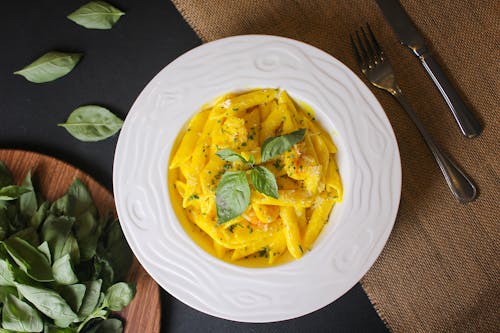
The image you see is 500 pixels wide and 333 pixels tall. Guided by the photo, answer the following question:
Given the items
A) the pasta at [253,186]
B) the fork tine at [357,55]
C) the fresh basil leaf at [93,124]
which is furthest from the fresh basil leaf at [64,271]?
the fork tine at [357,55]

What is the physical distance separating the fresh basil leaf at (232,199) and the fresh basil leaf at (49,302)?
679 mm

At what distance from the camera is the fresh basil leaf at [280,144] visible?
1575 mm

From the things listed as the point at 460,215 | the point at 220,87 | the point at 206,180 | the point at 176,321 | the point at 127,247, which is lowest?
the point at 176,321

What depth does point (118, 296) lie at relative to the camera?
1906mm

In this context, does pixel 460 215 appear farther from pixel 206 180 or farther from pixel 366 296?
pixel 206 180

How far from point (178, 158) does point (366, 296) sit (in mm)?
956

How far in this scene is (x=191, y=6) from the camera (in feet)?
7.10

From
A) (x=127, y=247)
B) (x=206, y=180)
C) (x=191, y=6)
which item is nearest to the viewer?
(x=206, y=180)

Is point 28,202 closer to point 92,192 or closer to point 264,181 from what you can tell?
point 92,192

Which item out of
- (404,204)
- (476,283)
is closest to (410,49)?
(404,204)

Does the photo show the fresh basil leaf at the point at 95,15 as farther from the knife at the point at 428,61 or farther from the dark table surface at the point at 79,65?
the knife at the point at 428,61

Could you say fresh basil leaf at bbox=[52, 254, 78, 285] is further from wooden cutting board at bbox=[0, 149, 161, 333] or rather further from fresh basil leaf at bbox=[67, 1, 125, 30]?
fresh basil leaf at bbox=[67, 1, 125, 30]

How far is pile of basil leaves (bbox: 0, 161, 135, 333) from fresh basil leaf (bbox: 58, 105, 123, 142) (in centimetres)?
22

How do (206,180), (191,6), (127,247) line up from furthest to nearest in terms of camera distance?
(191,6), (127,247), (206,180)
